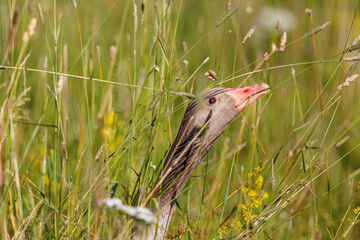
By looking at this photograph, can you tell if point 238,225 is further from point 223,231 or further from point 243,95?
point 243,95

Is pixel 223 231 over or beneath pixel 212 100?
beneath

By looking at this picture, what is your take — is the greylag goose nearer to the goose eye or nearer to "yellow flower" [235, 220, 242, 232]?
the goose eye

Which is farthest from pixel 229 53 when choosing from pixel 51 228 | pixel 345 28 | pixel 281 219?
pixel 51 228

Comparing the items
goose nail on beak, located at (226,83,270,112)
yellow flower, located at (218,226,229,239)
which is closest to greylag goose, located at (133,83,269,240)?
goose nail on beak, located at (226,83,270,112)

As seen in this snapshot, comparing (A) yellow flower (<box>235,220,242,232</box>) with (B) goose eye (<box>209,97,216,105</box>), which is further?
(B) goose eye (<box>209,97,216,105</box>)

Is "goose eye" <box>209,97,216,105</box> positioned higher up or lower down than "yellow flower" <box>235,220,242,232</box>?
higher up

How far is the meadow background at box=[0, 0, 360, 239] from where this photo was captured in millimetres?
2260

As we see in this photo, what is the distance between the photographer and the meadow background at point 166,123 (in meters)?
2.26

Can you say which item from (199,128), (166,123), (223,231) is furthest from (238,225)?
(166,123)

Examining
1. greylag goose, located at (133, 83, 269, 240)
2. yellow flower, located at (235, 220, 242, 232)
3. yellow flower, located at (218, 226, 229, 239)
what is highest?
greylag goose, located at (133, 83, 269, 240)

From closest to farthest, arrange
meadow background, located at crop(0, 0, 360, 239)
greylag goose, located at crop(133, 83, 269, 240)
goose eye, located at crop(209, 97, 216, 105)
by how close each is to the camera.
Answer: meadow background, located at crop(0, 0, 360, 239)
greylag goose, located at crop(133, 83, 269, 240)
goose eye, located at crop(209, 97, 216, 105)

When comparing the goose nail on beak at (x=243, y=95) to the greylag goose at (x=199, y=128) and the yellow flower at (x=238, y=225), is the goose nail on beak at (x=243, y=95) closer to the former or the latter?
the greylag goose at (x=199, y=128)

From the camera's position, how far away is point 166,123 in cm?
259

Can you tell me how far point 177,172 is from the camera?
8.20 feet
